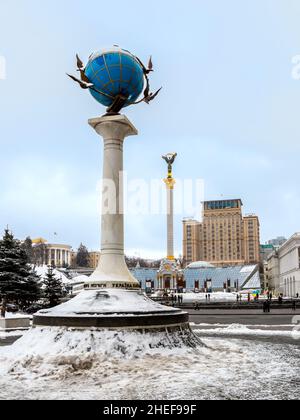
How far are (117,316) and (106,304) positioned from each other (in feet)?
3.15

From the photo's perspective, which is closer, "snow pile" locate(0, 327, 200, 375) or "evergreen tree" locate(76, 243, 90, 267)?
"snow pile" locate(0, 327, 200, 375)

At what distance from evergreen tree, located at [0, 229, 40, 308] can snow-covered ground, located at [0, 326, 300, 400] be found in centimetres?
1881

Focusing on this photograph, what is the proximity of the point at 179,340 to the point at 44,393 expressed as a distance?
4.50 metres

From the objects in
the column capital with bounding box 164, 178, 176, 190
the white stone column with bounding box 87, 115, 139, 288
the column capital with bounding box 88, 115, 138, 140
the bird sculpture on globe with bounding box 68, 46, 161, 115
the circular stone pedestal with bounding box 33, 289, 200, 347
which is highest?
the column capital with bounding box 164, 178, 176, 190

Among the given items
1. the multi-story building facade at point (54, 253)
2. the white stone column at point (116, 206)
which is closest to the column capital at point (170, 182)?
the multi-story building facade at point (54, 253)

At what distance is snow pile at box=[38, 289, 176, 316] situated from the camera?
11445 millimetres

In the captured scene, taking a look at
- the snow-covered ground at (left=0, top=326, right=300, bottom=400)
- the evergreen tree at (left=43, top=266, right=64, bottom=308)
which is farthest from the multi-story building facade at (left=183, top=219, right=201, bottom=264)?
the snow-covered ground at (left=0, top=326, right=300, bottom=400)

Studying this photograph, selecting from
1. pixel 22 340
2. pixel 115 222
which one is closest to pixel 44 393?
pixel 22 340

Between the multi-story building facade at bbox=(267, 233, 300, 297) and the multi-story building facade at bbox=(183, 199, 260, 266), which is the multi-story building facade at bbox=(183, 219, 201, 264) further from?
the multi-story building facade at bbox=(267, 233, 300, 297)

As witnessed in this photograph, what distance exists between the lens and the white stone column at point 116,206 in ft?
43.6

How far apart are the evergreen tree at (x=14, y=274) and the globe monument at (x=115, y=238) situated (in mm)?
17689

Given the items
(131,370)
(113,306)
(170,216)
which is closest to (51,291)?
(113,306)
